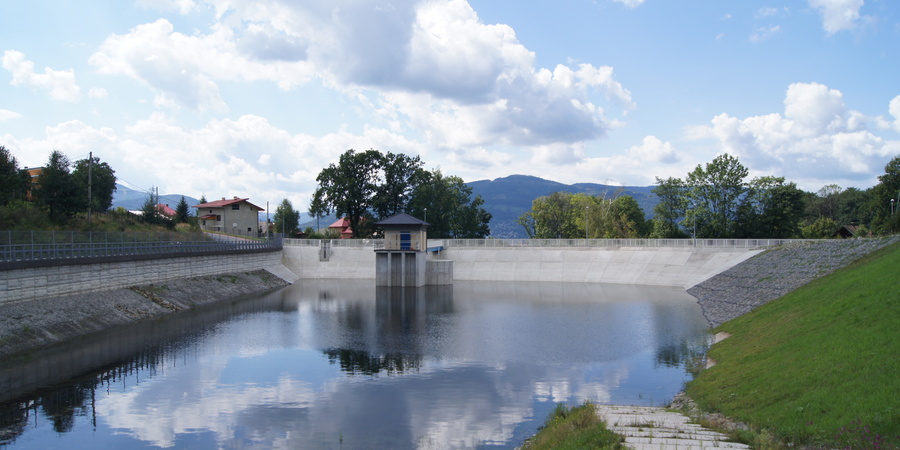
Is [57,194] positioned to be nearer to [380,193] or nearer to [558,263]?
[380,193]

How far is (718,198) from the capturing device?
8525cm

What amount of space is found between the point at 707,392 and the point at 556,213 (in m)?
89.6

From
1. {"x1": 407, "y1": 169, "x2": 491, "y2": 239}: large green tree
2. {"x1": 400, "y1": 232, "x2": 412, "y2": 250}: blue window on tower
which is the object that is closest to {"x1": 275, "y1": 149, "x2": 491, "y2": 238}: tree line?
{"x1": 407, "y1": 169, "x2": 491, "y2": 239}: large green tree

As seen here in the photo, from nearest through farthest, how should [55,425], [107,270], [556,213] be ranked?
[55,425]
[107,270]
[556,213]

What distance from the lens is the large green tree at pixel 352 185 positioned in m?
90.1

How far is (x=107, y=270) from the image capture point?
43125mm

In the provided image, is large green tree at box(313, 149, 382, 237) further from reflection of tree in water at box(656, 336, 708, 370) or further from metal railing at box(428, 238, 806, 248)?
reflection of tree in water at box(656, 336, 708, 370)

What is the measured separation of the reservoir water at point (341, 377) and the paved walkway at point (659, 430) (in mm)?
3364

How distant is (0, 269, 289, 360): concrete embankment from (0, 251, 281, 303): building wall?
0.44 meters

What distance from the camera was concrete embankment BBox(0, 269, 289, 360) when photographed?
31603mm

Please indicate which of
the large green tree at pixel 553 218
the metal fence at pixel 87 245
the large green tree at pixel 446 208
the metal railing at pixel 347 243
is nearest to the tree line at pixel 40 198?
the metal fence at pixel 87 245

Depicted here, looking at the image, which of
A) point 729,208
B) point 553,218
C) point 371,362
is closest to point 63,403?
point 371,362

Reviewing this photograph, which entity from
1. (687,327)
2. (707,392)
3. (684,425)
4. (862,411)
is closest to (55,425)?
(684,425)

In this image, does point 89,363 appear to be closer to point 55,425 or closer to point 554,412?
point 55,425
